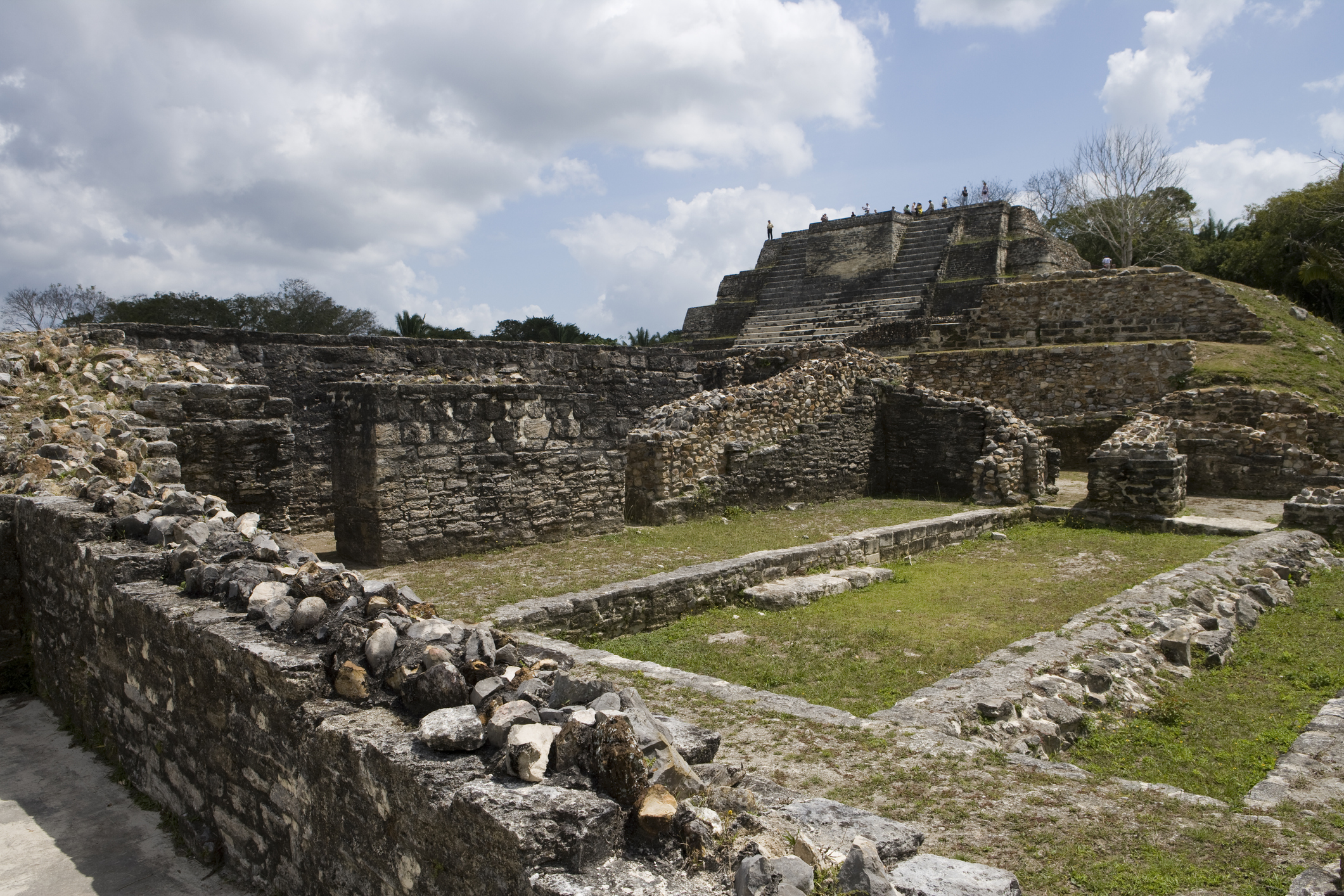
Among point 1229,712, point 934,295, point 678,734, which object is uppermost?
point 934,295

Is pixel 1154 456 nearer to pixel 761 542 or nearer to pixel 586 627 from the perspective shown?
pixel 761 542

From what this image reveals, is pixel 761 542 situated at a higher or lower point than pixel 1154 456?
lower

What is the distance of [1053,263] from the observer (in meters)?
25.9

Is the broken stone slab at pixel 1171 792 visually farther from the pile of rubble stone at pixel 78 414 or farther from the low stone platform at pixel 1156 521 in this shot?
the low stone platform at pixel 1156 521

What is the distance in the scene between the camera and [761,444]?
1259 cm

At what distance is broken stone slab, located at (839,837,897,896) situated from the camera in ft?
6.41

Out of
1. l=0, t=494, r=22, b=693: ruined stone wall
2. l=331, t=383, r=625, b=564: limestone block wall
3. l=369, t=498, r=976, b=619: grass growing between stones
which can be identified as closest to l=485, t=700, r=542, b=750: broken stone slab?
l=369, t=498, r=976, b=619: grass growing between stones

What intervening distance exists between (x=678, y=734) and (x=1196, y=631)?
571 cm

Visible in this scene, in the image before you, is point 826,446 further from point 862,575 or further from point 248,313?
point 248,313

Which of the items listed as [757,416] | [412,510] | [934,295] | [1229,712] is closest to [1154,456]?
[757,416]

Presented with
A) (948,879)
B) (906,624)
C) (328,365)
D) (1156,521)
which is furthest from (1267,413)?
(948,879)

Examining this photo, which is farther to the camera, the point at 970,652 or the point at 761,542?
the point at 761,542

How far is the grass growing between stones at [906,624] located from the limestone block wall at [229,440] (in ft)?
12.8

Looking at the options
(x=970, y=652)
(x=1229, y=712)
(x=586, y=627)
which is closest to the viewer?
(x=1229, y=712)
